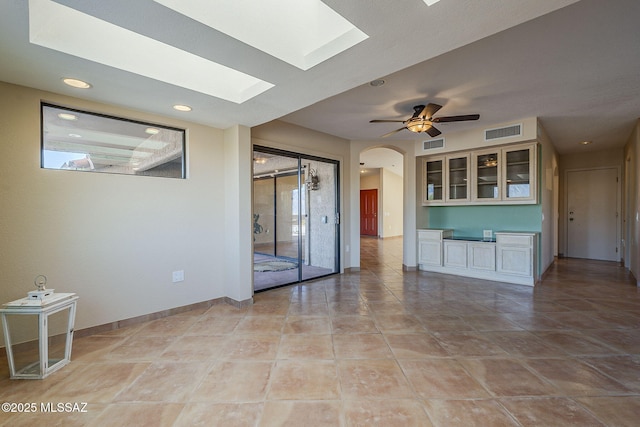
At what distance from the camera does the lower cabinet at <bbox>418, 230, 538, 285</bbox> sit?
4.43 metres

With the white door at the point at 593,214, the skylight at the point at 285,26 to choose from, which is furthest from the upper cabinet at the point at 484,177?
the skylight at the point at 285,26

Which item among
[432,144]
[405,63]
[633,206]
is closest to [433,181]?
[432,144]

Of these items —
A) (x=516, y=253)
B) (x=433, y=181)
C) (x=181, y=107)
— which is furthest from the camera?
(x=433, y=181)

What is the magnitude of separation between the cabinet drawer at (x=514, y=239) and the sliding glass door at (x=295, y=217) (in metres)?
2.75

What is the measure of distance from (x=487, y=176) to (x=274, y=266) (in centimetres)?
442

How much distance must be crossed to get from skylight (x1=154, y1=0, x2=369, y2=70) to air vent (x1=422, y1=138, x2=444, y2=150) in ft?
12.8

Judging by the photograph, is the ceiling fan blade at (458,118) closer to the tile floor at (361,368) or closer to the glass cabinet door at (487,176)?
the glass cabinet door at (487,176)

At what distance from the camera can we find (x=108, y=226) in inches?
112

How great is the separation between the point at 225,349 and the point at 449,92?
3.56m

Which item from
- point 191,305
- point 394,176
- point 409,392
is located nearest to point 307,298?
point 191,305

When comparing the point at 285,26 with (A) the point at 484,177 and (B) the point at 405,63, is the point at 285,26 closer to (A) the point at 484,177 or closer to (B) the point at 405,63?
(B) the point at 405,63

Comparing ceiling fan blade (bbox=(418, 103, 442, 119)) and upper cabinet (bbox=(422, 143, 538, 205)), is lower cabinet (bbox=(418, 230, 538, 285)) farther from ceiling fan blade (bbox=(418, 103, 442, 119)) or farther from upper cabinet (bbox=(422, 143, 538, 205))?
ceiling fan blade (bbox=(418, 103, 442, 119))

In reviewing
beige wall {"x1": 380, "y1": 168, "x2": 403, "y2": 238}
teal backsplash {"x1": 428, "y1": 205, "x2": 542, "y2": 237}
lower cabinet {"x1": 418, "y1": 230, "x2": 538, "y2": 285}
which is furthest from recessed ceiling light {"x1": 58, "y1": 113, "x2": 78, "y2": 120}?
beige wall {"x1": 380, "y1": 168, "x2": 403, "y2": 238}

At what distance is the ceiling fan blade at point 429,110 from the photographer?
10.5 feet
